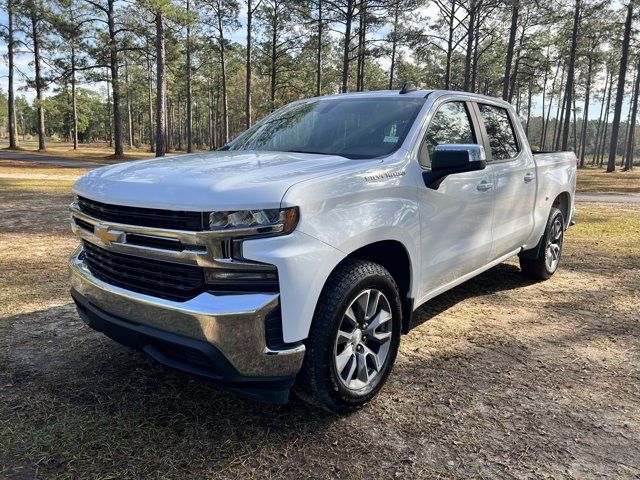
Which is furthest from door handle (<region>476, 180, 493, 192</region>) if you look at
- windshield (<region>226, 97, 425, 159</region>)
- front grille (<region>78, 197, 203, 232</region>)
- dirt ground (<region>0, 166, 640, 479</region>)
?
front grille (<region>78, 197, 203, 232</region>)

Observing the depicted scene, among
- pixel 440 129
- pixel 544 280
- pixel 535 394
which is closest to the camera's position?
pixel 535 394

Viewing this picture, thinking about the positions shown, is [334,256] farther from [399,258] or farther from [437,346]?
[437,346]

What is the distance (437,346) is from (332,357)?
149 centimetres

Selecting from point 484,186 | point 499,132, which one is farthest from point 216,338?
point 499,132

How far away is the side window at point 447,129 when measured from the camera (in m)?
3.30

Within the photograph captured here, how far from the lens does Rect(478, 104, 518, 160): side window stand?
4.25m

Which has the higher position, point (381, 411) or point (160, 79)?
point (160, 79)

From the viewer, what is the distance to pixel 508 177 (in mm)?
4223

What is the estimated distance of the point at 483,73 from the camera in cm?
4441

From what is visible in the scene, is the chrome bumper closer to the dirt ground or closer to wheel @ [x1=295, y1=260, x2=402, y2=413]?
wheel @ [x1=295, y1=260, x2=402, y2=413]

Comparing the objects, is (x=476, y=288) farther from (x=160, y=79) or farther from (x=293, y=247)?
(x=160, y=79)

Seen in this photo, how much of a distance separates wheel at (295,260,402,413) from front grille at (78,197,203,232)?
76 cm

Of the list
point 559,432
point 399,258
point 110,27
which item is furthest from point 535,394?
point 110,27

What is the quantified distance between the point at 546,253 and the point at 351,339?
364 cm
